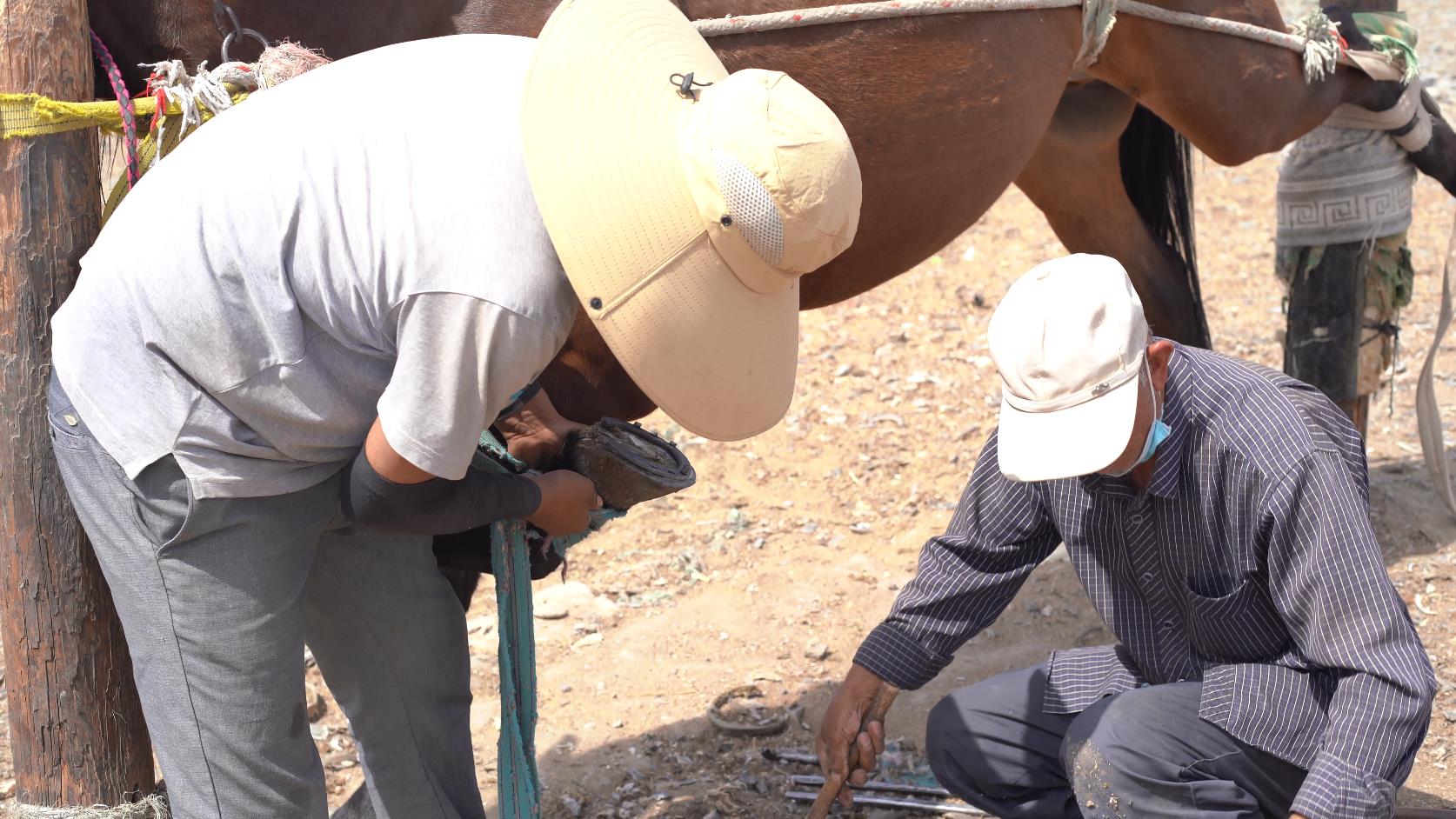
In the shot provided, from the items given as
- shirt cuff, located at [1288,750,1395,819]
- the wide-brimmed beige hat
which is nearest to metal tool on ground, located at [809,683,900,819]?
shirt cuff, located at [1288,750,1395,819]

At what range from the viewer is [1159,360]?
5.81 feet

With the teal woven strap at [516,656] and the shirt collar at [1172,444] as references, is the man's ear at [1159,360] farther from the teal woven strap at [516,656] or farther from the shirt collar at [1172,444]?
the teal woven strap at [516,656]

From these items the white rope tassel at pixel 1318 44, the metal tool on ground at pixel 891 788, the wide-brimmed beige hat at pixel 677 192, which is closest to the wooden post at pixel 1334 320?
the white rope tassel at pixel 1318 44

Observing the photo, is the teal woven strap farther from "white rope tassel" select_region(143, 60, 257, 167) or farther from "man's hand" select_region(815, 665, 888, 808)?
"white rope tassel" select_region(143, 60, 257, 167)

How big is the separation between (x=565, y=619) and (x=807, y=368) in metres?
1.66

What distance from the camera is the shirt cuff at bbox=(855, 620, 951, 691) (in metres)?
2.13

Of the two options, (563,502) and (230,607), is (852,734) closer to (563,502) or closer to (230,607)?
(563,502)

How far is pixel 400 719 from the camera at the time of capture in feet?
6.31

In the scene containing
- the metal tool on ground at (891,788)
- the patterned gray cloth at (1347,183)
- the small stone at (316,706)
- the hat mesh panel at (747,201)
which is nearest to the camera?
the hat mesh panel at (747,201)

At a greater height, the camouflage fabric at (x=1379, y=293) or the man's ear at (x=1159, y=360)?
the man's ear at (x=1159, y=360)

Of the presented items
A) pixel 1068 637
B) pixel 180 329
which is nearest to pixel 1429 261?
pixel 1068 637

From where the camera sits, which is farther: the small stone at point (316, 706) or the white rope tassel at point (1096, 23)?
the small stone at point (316, 706)

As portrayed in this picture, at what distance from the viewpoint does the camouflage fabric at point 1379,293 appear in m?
3.48

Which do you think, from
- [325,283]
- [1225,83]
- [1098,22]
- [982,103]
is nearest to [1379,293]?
[1225,83]
